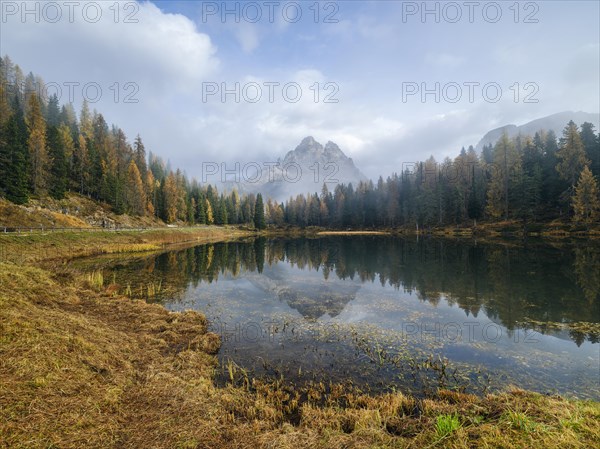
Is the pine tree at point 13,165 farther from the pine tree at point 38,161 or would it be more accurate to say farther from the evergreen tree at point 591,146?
the evergreen tree at point 591,146

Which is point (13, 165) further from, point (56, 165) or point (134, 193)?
point (134, 193)

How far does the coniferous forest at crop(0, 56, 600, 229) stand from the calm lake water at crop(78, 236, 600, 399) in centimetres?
4170

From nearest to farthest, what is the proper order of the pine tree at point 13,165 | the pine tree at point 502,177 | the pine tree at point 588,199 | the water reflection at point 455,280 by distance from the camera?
the water reflection at point 455,280
the pine tree at point 13,165
the pine tree at point 588,199
the pine tree at point 502,177

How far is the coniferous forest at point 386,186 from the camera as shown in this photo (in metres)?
59.3

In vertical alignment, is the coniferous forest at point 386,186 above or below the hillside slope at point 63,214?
above

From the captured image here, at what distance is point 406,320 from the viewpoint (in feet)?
Result: 55.4

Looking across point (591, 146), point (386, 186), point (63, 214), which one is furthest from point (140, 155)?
point (591, 146)

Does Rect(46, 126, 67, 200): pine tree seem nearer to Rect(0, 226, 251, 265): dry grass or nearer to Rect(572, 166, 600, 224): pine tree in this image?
Rect(0, 226, 251, 265): dry grass

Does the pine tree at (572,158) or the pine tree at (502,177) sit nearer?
the pine tree at (572,158)

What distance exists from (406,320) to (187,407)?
1370 cm

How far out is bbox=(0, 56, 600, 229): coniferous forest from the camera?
5934 cm

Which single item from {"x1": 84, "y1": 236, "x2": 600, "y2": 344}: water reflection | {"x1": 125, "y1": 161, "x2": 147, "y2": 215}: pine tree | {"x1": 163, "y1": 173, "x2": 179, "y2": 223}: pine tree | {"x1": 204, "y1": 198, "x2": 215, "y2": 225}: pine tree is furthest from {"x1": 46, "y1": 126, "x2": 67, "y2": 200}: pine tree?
{"x1": 204, "y1": 198, "x2": 215, "y2": 225}: pine tree

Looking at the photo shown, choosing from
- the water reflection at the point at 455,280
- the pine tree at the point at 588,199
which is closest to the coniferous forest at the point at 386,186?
the pine tree at the point at 588,199

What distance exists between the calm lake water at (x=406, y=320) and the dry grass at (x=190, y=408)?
1825 mm
